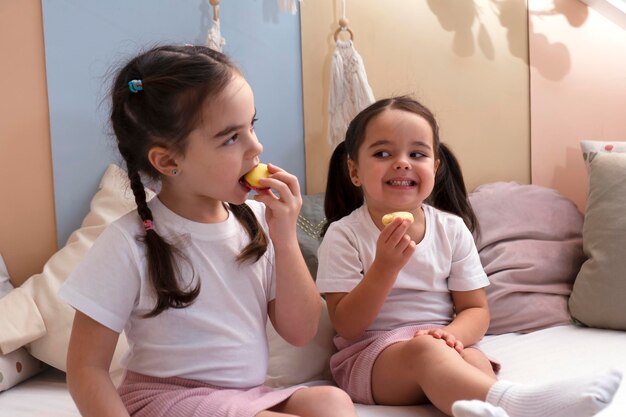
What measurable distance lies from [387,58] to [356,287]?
0.98 meters

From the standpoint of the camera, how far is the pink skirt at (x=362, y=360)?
132cm

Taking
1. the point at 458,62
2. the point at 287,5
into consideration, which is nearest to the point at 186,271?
the point at 287,5

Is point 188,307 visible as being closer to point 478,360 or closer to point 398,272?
point 398,272

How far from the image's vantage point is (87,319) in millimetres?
1072

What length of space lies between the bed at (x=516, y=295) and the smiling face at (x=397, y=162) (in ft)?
1.03

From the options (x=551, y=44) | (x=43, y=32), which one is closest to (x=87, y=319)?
(x=43, y=32)

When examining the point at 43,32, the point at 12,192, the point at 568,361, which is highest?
the point at 43,32

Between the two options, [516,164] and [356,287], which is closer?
[356,287]

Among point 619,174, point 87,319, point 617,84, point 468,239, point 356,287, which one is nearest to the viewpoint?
point 87,319

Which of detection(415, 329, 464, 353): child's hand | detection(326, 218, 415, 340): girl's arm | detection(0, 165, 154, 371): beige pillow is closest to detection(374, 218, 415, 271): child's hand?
detection(326, 218, 415, 340): girl's arm

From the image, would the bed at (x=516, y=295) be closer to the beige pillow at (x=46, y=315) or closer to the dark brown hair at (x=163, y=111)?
the beige pillow at (x=46, y=315)

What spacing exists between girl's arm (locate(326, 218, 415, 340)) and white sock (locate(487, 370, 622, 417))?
297 millimetres

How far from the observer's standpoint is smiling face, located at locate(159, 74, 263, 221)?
1092 millimetres

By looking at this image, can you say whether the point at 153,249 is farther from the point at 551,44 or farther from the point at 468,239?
the point at 551,44
